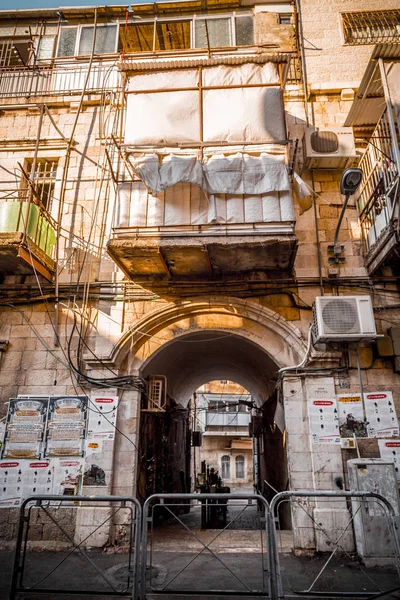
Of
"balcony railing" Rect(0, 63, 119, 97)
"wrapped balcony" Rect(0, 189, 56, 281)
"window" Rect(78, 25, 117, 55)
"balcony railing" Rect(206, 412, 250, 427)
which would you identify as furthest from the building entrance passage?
Result: "balcony railing" Rect(206, 412, 250, 427)

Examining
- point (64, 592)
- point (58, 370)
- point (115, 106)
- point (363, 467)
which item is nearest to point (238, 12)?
point (115, 106)

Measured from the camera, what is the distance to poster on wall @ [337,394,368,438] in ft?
24.7

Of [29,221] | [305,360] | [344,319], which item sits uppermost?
[29,221]

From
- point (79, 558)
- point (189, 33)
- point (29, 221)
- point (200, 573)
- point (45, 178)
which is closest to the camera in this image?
point (200, 573)

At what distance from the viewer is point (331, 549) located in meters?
6.88

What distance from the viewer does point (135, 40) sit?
12258 mm

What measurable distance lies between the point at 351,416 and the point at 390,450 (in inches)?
33.7

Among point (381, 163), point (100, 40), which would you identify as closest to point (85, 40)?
point (100, 40)

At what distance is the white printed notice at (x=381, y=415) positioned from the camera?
7.50 m

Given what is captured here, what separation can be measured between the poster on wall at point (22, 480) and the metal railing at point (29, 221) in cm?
425

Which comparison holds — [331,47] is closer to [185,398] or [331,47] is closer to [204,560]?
[204,560]

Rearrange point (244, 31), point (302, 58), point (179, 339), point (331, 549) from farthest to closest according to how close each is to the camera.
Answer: point (244, 31) → point (302, 58) → point (179, 339) → point (331, 549)

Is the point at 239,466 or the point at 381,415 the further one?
the point at 239,466

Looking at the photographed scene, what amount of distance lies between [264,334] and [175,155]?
3982mm
